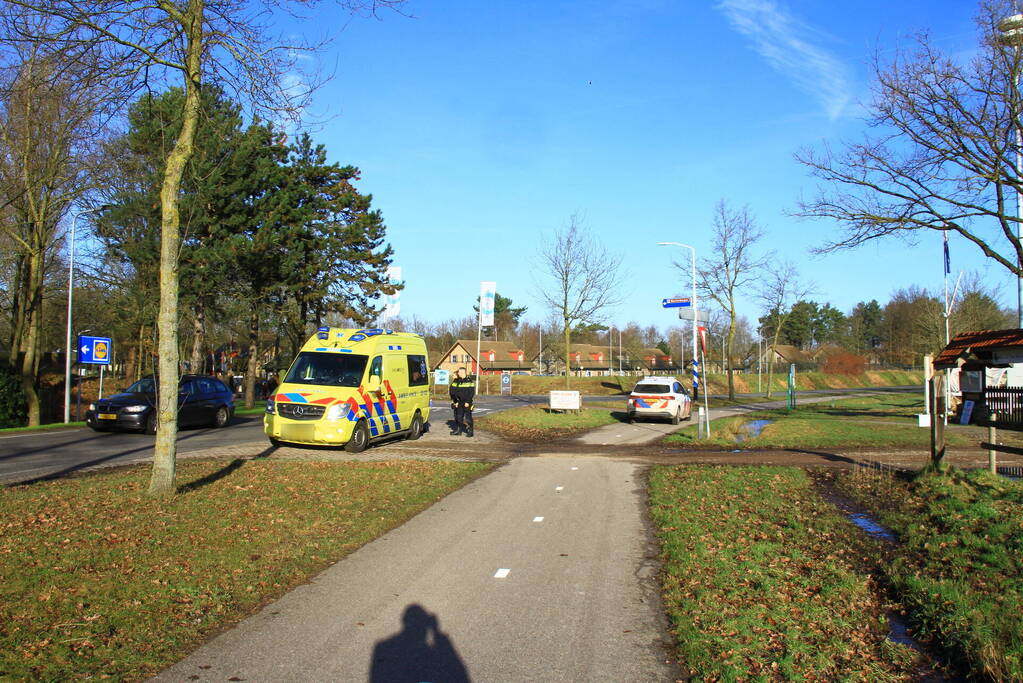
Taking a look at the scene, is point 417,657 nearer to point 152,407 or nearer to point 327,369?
point 327,369

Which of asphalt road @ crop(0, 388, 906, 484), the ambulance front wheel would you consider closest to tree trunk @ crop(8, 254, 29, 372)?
asphalt road @ crop(0, 388, 906, 484)

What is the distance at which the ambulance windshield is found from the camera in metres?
15.9

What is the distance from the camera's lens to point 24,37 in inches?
331

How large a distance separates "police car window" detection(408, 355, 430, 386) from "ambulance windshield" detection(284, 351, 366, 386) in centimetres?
278

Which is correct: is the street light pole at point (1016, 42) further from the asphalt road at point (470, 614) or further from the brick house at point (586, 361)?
the brick house at point (586, 361)

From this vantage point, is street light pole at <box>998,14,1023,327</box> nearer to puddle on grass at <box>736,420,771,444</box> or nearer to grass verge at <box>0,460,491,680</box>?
puddle on grass at <box>736,420,771,444</box>

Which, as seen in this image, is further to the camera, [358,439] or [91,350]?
[91,350]

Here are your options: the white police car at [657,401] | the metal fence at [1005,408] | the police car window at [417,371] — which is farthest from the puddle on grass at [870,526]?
the white police car at [657,401]

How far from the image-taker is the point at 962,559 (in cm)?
738

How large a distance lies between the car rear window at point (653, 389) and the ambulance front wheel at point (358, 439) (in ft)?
44.8

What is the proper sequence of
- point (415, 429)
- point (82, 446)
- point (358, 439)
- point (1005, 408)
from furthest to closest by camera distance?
1. point (415, 429)
2. point (82, 446)
3. point (358, 439)
4. point (1005, 408)

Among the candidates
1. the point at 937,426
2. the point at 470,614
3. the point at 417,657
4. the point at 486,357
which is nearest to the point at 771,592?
the point at 470,614

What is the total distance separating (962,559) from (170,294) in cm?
950

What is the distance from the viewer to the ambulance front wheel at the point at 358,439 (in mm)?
15812
